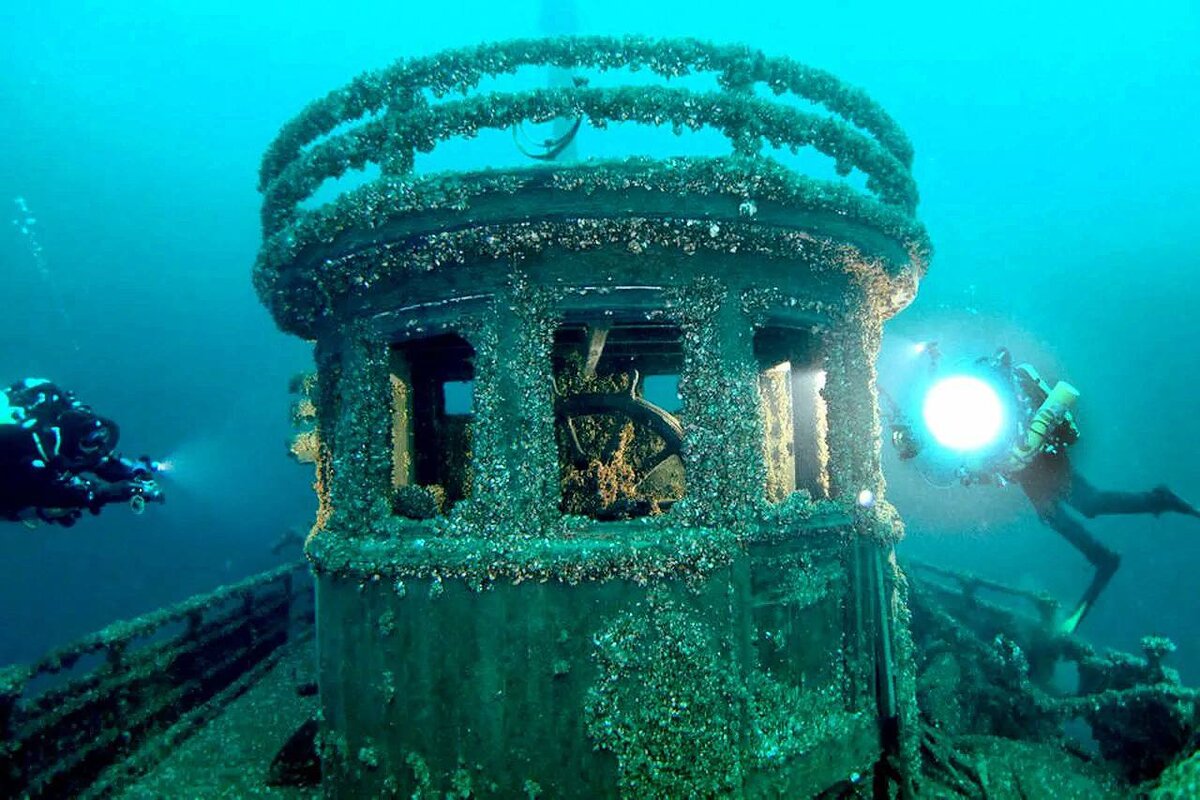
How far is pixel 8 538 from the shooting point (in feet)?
157

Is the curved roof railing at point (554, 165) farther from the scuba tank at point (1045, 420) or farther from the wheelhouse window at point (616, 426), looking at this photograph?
the scuba tank at point (1045, 420)

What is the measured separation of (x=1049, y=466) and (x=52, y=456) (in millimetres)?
11055

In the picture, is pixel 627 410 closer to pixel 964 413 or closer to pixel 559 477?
pixel 559 477

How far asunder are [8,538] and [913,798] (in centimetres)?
6482

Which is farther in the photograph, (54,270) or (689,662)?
(54,270)

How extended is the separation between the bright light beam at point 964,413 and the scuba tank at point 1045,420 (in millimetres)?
268

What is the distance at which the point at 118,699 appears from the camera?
6020 millimetres

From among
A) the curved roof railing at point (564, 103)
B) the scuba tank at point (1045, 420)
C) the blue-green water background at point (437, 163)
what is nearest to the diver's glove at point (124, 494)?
the curved roof railing at point (564, 103)

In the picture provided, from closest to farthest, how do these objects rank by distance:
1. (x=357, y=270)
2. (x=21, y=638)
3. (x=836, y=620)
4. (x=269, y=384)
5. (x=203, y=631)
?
(x=357, y=270) < (x=836, y=620) < (x=203, y=631) < (x=21, y=638) < (x=269, y=384)

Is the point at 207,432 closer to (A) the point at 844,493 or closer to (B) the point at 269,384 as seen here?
(B) the point at 269,384

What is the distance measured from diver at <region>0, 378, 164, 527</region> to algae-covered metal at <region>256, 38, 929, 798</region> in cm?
351

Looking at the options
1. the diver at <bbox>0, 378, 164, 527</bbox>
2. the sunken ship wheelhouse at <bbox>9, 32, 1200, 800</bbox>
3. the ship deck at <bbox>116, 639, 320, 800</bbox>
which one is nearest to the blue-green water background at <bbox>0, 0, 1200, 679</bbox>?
the sunken ship wheelhouse at <bbox>9, 32, 1200, 800</bbox>

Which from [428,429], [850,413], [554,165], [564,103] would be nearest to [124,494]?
[428,429]


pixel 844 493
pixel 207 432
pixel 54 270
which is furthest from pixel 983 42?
pixel 54 270
